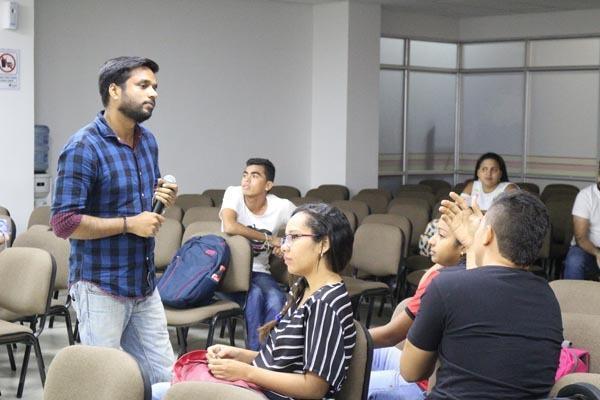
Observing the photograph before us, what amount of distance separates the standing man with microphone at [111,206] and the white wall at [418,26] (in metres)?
8.73

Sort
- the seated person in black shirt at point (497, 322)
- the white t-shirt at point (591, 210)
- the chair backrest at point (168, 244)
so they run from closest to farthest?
the seated person in black shirt at point (497, 322)
the chair backrest at point (168, 244)
the white t-shirt at point (591, 210)

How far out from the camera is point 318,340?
3.02 metres

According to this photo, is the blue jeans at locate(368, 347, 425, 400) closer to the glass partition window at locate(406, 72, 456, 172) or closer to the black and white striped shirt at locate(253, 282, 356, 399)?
the black and white striped shirt at locate(253, 282, 356, 399)

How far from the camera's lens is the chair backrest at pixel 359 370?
3.10 m

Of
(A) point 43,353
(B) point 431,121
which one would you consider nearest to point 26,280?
(A) point 43,353

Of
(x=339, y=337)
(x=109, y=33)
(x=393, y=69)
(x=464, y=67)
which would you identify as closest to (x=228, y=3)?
(x=109, y=33)

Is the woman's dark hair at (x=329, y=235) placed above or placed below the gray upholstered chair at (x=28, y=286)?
above

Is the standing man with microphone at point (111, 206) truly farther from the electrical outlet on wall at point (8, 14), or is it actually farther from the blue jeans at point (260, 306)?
the electrical outlet on wall at point (8, 14)

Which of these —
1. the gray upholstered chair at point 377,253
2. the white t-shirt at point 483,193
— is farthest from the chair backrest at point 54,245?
the white t-shirt at point 483,193

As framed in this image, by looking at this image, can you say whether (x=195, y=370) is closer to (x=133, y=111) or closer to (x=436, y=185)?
(x=133, y=111)

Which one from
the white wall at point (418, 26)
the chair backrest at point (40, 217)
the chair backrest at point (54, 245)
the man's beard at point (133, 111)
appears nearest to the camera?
the man's beard at point (133, 111)

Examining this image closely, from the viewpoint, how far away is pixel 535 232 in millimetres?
2807

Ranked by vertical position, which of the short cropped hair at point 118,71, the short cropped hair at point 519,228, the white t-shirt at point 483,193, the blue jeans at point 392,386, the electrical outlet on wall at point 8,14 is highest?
the electrical outlet on wall at point 8,14

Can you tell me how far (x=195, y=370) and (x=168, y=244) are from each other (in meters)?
3.63
